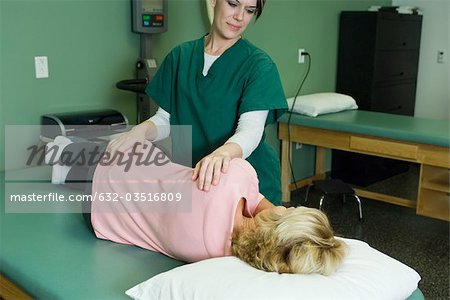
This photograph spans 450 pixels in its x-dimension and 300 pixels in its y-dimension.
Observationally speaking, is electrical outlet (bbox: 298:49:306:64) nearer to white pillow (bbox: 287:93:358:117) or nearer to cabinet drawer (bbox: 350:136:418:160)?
white pillow (bbox: 287:93:358:117)

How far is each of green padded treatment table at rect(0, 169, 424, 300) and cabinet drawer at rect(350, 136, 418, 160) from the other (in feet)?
6.33

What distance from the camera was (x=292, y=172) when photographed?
13.6ft

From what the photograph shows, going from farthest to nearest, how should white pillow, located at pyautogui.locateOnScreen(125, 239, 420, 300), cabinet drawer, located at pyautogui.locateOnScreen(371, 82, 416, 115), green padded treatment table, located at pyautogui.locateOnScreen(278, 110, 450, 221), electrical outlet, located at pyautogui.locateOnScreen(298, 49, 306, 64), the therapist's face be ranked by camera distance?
cabinet drawer, located at pyautogui.locateOnScreen(371, 82, 416, 115) → electrical outlet, located at pyautogui.locateOnScreen(298, 49, 306, 64) → green padded treatment table, located at pyautogui.locateOnScreen(278, 110, 450, 221) → the therapist's face → white pillow, located at pyautogui.locateOnScreen(125, 239, 420, 300)

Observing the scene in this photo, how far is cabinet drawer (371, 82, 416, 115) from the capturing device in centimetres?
434

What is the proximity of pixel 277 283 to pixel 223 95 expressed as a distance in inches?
28.6

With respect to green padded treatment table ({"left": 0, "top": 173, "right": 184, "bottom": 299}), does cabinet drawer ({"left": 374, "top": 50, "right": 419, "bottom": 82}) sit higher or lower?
higher

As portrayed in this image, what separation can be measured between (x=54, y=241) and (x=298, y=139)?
248cm

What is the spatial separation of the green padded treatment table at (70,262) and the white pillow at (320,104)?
2.28 meters

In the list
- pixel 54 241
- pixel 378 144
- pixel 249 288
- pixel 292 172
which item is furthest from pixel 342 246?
pixel 292 172

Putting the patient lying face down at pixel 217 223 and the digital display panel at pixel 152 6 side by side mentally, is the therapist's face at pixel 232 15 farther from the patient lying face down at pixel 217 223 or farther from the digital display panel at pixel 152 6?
the digital display panel at pixel 152 6

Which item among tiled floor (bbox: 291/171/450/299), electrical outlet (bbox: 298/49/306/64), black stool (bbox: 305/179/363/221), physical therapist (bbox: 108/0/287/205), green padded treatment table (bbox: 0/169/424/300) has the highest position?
electrical outlet (bbox: 298/49/306/64)

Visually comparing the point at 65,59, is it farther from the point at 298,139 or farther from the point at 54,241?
the point at 298,139

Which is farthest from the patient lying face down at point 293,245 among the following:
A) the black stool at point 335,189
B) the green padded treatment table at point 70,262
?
the black stool at point 335,189

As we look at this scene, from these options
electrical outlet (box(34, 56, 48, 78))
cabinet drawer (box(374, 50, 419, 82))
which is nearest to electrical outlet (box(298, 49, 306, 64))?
cabinet drawer (box(374, 50, 419, 82))
